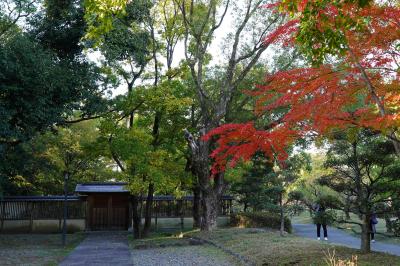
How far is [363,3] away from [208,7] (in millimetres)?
13059

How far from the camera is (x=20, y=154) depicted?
2028 cm

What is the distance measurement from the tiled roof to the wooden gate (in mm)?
502

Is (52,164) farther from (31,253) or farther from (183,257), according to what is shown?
(183,257)

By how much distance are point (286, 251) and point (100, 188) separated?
1690 centimetres

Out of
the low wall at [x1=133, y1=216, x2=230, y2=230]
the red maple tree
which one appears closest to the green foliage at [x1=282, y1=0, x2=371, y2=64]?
the red maple tree

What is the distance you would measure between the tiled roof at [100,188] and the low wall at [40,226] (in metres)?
1.96

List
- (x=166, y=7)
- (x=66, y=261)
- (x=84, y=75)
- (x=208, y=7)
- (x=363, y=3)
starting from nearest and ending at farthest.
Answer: (x=363, y=3), (x=66, y=261), (x=84, y=75), (x=208, y=7), (x=166, y=7)

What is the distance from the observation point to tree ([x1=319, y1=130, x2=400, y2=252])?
27.4 feet

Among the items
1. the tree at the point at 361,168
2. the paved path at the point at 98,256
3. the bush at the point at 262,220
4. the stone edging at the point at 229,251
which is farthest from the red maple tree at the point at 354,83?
the bush at the point at 262,220

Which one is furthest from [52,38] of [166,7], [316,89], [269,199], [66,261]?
[269,199]

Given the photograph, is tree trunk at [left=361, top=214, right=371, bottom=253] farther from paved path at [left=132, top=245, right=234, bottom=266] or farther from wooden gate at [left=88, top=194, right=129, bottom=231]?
wooden gate at [left=88, top=194, right=129, bottom=231]

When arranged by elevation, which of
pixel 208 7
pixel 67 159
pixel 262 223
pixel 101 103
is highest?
pixel 208 7

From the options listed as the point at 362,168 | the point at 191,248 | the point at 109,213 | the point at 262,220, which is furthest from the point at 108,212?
the point at 362,168

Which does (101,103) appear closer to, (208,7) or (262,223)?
(208,7)
